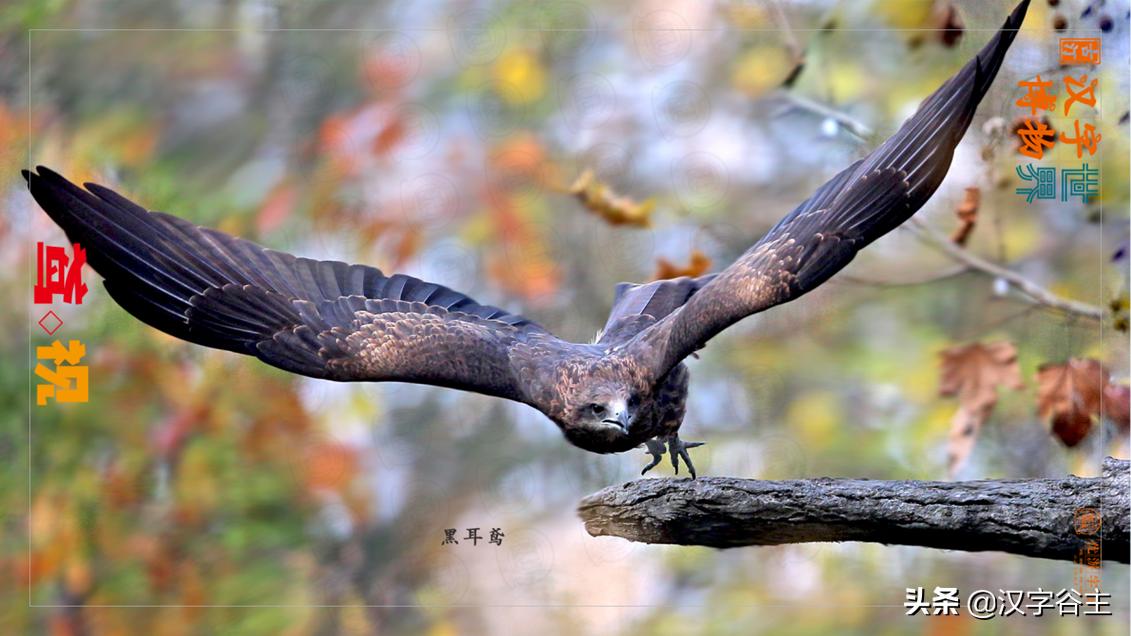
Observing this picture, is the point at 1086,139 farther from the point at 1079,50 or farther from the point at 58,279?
the point at 58,279

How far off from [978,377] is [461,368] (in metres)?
1.74

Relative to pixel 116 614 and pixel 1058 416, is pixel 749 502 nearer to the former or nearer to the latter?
pixel 1058 416

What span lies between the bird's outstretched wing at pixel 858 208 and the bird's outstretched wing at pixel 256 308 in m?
0.71

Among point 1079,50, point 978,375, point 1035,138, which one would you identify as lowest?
point 978,375

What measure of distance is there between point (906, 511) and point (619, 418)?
77 cm

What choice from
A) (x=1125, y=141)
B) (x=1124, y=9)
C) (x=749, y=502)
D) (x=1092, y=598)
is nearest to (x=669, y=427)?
(x=749, y=502)

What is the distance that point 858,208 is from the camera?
2.32m

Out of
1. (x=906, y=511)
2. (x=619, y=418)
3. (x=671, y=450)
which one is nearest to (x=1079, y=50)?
(x=906, y=511)

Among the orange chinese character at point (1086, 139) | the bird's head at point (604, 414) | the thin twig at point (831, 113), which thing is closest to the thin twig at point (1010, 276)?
the thin twig at point (831, 113)

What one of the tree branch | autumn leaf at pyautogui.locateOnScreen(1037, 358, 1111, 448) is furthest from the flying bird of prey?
autumn leaf at pyautogui.locateOnScreen(1037, 358, 1111, 448)

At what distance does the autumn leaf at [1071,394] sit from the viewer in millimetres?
3088

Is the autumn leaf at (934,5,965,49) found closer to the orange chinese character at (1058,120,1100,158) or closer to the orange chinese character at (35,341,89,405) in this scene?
the orange chinese character at (1058,120,1100,158)

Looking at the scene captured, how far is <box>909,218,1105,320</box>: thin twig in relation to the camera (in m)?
3.13

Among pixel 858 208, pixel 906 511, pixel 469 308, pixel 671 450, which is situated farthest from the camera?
pixel 469 308
